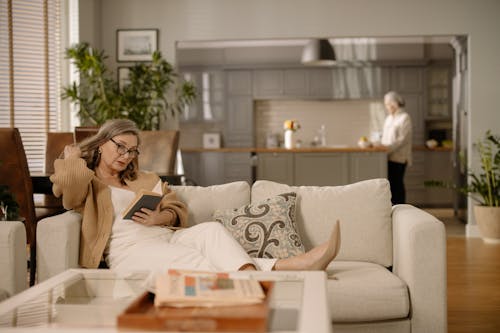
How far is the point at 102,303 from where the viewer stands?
1.81 metres

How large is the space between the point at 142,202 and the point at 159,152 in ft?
7.68

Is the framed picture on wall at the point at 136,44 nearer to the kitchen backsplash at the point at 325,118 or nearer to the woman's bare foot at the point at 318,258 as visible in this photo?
the kitchen backsplash at the point at 325,118

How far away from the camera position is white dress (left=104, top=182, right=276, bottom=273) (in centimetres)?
251

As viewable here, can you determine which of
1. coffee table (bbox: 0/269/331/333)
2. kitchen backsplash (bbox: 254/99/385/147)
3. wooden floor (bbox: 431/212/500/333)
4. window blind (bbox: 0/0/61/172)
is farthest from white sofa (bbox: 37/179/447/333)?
kitchen backsplash (bbox: 254/99/385/147)

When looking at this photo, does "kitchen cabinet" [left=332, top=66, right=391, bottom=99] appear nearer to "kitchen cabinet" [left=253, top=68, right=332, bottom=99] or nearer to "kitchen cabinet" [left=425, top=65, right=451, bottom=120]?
"kitchen cabinet" [left=253, top=68, right=332, bottom=99]

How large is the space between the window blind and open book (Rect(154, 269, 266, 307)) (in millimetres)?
4209

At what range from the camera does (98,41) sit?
6773 mm

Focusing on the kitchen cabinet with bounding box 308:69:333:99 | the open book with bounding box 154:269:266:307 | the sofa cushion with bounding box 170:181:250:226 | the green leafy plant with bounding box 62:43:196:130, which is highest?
the kitchen cabinet with bounding box 308:69:333:99

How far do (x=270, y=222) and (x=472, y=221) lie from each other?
4.45m

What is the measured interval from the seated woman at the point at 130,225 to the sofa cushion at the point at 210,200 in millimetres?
122

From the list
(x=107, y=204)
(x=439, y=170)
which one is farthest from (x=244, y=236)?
(x=439, y=170)

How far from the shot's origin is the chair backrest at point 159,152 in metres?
4.99

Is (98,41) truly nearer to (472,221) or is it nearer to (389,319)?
(472,221)

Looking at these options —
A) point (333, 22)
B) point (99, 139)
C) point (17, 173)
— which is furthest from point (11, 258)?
point (333, 22)
